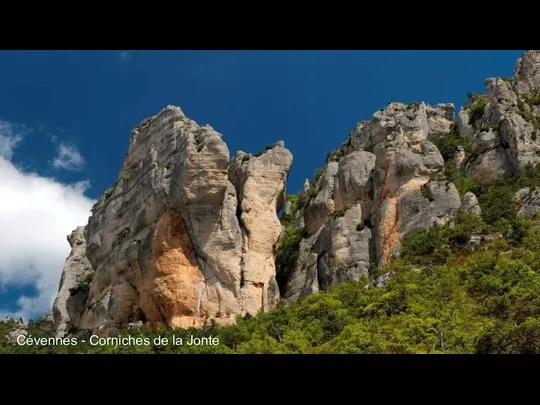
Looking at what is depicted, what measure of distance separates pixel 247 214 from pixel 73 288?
34.1ft

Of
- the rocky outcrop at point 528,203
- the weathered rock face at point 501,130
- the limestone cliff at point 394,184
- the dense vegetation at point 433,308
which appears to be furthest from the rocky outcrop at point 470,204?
the weathered rock face at point 501,130

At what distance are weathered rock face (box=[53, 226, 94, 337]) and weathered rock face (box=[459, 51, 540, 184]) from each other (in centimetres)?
2064

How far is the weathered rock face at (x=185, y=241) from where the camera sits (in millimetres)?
28547

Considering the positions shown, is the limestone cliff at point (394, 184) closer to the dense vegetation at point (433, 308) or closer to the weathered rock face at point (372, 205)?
the weathered rock face at point (372, 205)

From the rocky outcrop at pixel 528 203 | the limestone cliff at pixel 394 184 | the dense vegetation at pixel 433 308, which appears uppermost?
the limestone cliff at pixel 394 184

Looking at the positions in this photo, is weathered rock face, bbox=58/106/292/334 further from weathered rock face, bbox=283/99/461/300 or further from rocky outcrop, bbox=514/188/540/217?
rocky outcrop, bbox=514/188/540/217

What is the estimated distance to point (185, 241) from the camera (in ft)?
96.8

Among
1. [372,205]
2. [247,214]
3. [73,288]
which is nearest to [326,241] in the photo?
[372,205]

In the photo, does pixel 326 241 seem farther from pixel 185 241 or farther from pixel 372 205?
pixel 185 241

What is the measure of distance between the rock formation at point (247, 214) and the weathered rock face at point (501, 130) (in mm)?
85
